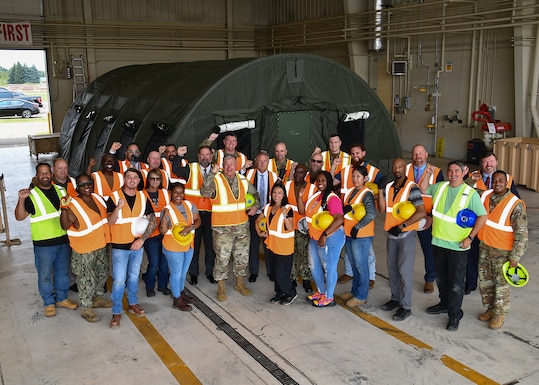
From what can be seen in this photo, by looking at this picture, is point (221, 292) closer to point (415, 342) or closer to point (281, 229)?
point (281, 229)

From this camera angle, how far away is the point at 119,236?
5.48 m

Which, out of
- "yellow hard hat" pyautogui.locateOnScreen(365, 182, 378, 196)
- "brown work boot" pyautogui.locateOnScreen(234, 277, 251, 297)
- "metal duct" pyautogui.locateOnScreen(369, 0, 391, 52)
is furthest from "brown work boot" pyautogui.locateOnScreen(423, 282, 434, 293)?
"metal duct" pyautogui.locateOnScreen(369, 0, 391, 52)

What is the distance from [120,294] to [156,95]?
586 centimetres

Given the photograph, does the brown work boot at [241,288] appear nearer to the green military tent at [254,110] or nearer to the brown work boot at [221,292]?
the brown work boot at [221,292]

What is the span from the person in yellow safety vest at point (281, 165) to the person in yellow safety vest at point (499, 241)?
2535 millimetres

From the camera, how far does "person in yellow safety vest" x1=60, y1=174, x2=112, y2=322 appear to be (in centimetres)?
543

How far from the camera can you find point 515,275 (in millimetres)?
5309

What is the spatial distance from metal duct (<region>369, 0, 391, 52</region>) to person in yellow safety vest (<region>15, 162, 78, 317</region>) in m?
13.1

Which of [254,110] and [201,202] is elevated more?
[254,110]

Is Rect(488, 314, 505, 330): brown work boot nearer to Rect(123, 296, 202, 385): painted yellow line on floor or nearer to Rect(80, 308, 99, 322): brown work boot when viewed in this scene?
Rect(123, 296, 202, 385): painted yellow line on floor

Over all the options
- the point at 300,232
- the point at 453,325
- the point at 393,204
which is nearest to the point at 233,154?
the point at 300,232

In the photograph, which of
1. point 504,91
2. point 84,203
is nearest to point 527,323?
point 84,203

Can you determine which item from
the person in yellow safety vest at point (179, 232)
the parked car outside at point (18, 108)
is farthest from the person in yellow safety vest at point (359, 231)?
the parked car outside at point (18, 108)

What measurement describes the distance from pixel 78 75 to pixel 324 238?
16.1 m
